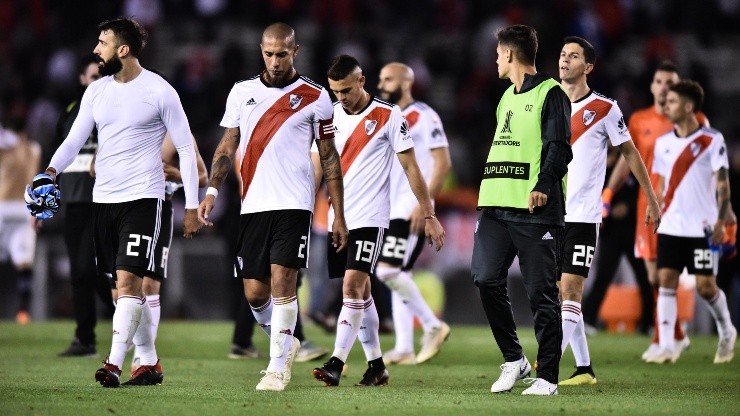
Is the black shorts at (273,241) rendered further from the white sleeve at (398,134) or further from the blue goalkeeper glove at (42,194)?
the blue goalkeeper glove at (42,194)

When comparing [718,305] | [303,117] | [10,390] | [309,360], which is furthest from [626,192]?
[10,390]

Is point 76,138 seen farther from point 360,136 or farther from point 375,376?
point 375,376

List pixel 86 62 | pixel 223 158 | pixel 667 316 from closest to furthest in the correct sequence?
1. pixel 223 158
2. pixel 86 62
3. pixel 667 316

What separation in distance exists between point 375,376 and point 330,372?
459mm

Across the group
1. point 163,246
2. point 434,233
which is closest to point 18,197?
point 163,246

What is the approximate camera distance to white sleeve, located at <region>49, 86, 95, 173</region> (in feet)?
30.6

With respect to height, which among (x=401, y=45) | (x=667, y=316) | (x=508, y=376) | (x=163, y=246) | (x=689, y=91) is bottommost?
(x=508, y=376)

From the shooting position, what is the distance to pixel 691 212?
41.0 ft

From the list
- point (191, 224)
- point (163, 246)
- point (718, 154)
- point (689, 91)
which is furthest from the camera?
point (718, 154)

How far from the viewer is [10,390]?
9.09m

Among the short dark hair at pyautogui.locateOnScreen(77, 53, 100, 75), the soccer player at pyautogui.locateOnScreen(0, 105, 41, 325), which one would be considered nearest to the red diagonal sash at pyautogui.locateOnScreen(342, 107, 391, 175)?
the short dark hair at pyautogui.locateOnScreen(77, 53, 100, 75)

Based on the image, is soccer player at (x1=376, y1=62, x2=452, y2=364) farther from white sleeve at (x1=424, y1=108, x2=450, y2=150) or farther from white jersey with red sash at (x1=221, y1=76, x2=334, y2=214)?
white jersey with red sash at (x1=221, y1=76, x2=334, y2=214)

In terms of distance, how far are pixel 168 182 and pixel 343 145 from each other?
1.41m

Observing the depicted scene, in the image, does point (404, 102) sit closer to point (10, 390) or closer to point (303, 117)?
point (303, 117)
